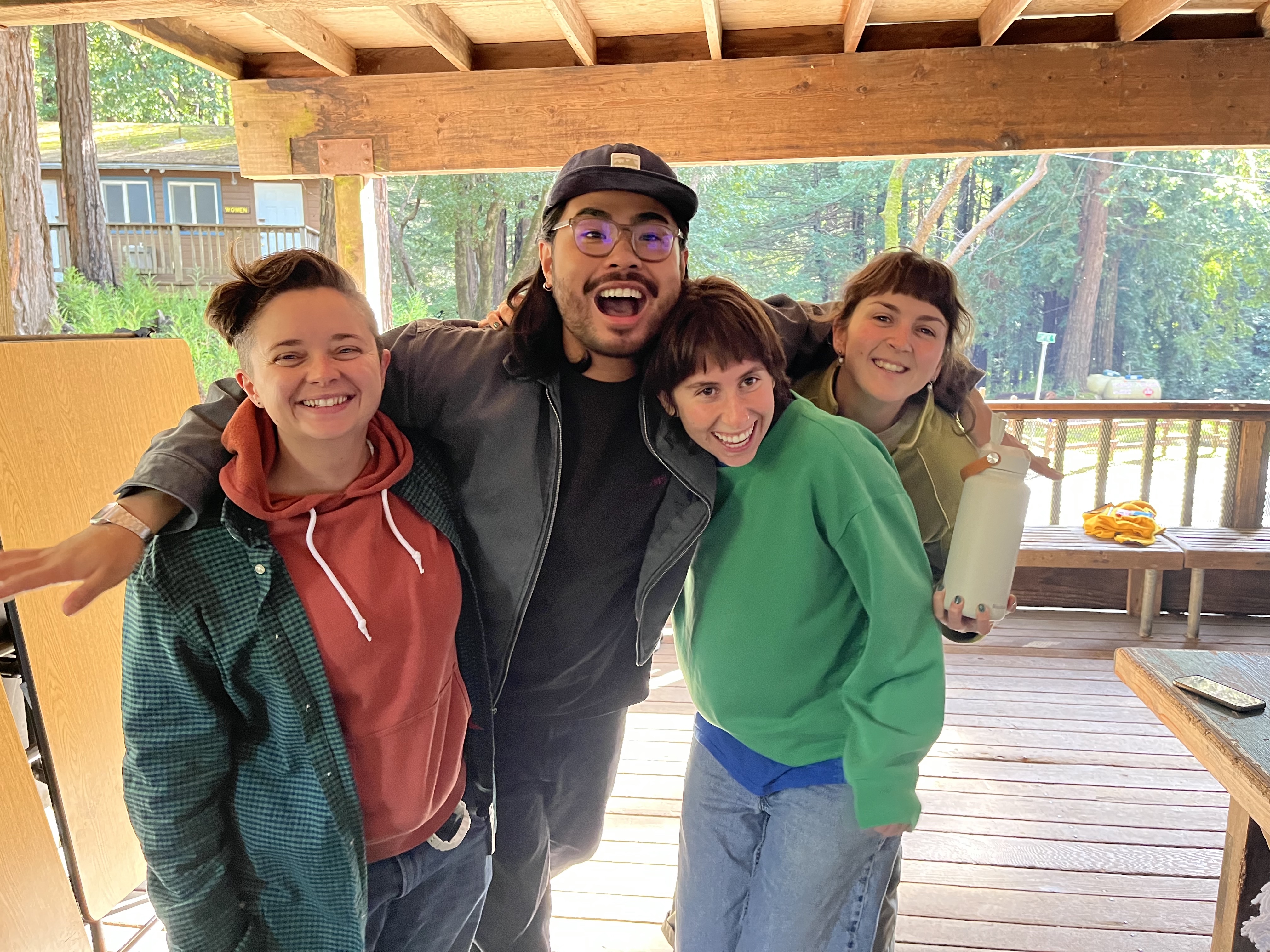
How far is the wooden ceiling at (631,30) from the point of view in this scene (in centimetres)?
292

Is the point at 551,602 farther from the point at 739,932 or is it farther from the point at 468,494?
the point at 739,932

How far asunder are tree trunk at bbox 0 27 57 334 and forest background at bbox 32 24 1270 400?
460 inches

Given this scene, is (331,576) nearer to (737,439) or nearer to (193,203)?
(737,439)

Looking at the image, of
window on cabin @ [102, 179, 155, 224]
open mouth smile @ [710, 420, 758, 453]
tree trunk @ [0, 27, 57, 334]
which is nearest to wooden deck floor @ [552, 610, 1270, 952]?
open mouth smile @ [710, 420, 758, 453]

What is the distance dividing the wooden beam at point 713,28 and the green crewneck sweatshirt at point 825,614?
1881 mm

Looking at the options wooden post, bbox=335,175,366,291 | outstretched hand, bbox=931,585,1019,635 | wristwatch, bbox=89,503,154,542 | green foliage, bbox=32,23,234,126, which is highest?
green foliage, bbox=32,23,234,126

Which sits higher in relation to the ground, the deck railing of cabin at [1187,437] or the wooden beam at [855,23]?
the wooden beam at [855,23]

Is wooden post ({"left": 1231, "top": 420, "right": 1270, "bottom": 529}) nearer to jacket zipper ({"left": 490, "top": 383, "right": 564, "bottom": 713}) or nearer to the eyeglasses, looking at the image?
the eyeglasses

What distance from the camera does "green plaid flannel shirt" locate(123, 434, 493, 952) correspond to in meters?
1.15

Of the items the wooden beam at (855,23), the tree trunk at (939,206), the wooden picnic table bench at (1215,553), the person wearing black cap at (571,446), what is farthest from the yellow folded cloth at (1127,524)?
the tree trunk at (939,206)

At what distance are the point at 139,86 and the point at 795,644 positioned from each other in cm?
2428

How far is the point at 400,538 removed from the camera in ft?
4.31

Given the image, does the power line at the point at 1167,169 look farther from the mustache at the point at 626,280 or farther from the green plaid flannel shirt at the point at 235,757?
the green plaid flannel shirt at the point at 235,757

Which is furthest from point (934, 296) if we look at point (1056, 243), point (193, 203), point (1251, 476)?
point (1056, 243)
